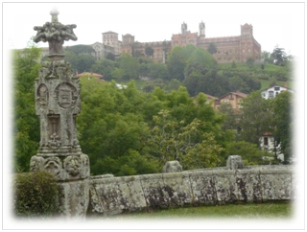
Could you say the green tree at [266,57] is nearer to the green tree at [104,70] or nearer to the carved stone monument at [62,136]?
the green tree at [104,70]

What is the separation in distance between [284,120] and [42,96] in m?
46.1

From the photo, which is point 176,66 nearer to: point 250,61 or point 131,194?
point 250,61

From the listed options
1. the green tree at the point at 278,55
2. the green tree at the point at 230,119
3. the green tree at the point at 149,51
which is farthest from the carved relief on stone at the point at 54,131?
the green tree at the point at 149,51

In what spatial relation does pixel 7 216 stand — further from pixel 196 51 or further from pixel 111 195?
pixel 196 51

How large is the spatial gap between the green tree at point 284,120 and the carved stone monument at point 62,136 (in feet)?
136

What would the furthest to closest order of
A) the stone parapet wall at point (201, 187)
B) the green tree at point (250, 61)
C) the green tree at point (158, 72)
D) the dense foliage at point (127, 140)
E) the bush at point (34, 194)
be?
the green tree at point (250, 61), the green tree at point (158, 72), the dense foliage at point (127, 140), the stone parapet wall at point (201, 187), the bush at point (34, 194)

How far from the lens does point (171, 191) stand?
950 centimetres

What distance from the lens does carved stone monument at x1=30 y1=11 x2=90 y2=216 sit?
28.0 ft

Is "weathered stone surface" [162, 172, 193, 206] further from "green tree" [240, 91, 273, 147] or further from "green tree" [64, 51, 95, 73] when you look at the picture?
"green tree" [64, 51, 95, 73]

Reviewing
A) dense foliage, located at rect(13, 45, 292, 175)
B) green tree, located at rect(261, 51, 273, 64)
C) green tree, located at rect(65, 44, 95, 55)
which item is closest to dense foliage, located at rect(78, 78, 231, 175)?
dense foliage, located at rect(13, 45, 292, 175)

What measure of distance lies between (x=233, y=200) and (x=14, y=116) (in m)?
14.0

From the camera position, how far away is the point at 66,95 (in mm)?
8805

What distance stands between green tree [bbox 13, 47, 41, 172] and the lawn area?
10.7 meters

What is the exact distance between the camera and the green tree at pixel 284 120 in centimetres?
4924
